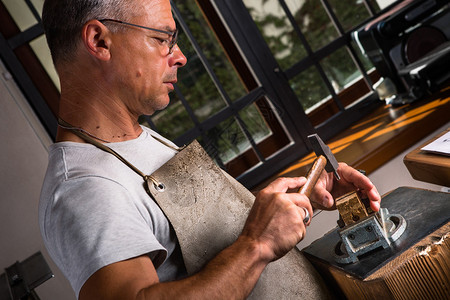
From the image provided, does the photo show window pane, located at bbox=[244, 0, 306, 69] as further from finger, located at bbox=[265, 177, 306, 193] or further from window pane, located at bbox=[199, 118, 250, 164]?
finger, located at bbox=[265, 177, 306, 193]

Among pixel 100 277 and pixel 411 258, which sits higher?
pixel 100 277

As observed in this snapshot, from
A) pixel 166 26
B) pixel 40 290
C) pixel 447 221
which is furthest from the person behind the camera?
pixel 40 290

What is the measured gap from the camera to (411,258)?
0.88 metres

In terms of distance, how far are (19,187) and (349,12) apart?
230cm

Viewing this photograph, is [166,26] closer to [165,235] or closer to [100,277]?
[165,235]

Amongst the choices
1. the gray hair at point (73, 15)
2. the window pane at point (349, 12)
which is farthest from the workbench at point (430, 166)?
the window pane at point (349, 12)

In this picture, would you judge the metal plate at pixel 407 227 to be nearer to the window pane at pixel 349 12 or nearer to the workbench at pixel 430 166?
the workbench at pixel 430 166

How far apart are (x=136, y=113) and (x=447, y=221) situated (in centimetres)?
75

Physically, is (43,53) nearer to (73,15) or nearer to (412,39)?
(73,15)

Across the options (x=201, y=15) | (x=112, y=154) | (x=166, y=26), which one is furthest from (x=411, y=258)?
(x=201, y=15)

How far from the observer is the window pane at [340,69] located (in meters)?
2.92

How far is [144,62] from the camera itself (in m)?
1.07

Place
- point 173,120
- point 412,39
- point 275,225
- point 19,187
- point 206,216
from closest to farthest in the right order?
point 275,225
point 206,216
point 19,187
point 412,39
point 173,120

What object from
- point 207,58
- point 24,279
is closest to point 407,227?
point 24,279
